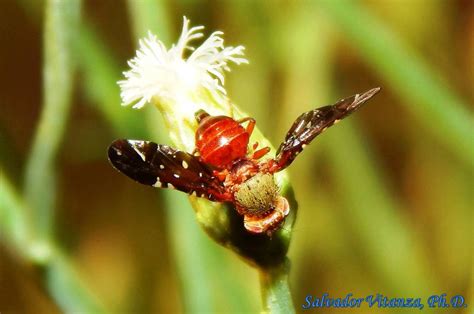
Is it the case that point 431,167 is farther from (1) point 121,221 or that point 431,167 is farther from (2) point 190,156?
(2) point 190,156

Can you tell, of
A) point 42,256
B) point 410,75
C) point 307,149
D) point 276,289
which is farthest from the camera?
point 307,149

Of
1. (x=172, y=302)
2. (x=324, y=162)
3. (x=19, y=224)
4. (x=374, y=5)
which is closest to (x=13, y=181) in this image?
(x=19, y=224)

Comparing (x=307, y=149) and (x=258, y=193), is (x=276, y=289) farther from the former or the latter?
(x=307, y=149)

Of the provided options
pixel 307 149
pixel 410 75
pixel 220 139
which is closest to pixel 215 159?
pixel 220 139

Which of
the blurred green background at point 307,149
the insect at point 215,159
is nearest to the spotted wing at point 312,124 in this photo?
the insect at point 215,159

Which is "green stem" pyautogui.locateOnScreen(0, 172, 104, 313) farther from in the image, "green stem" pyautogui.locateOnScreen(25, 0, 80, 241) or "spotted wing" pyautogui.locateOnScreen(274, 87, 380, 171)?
"spotted wing" pyautogui.locateOnScreen(274, 87, 380, 171)

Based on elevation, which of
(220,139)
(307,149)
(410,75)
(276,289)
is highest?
(307,149)
